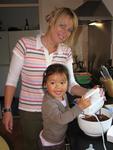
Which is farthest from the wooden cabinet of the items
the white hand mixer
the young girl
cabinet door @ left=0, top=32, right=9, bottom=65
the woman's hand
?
the white hand mixer

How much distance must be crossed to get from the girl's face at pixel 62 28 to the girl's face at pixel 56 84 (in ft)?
0.82

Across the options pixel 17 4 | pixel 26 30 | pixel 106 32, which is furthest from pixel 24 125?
pixel 17 4

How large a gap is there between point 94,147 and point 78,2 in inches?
123

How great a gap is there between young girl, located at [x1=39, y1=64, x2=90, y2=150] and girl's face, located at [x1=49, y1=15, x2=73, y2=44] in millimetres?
191

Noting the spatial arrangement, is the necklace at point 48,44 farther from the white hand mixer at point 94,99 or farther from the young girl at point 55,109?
the white hand mixer at point 94,99

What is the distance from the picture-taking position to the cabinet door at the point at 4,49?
3.89 meters

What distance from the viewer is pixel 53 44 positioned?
1.34m

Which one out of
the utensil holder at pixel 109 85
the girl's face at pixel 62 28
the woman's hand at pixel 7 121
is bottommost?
the woman's hand at pixel 7 121

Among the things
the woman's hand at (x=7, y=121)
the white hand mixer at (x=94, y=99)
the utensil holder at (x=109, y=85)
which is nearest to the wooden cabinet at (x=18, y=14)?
the utensil holder at (x=109, y=85)

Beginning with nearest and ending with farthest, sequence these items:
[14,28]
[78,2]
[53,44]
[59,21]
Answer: [59,21] → [53,44] → [78,2] → [14,28]

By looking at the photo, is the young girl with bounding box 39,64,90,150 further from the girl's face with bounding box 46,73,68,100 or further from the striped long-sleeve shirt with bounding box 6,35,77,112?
the striped long-sleeve shirt with bounding box 6,35,77,112

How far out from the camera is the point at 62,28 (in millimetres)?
1241

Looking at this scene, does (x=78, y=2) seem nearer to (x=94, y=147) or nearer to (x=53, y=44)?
(x=53, y=44)

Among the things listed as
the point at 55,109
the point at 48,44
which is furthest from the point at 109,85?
the point at 55,109
